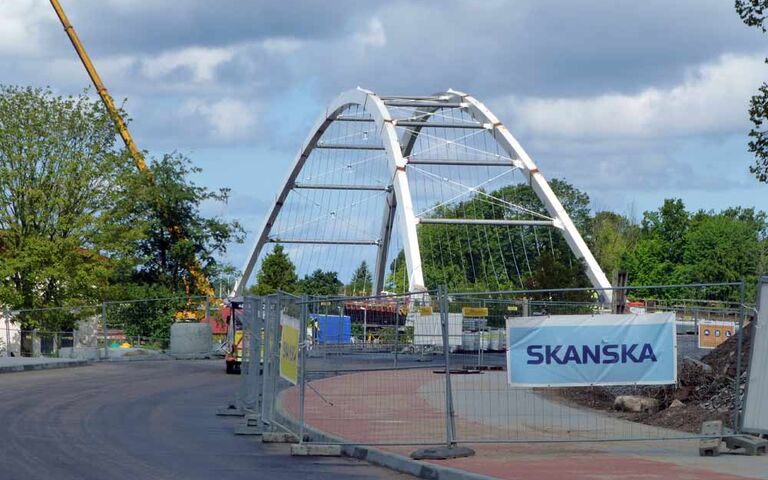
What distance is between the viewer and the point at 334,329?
57.9ft

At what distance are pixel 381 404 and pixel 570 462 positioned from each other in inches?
265

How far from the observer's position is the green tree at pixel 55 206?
47.4 m

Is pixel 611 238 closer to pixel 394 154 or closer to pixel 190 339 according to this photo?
pixel 394 154

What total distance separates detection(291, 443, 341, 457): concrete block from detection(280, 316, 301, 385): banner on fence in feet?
3.26

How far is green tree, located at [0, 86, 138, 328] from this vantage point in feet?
156

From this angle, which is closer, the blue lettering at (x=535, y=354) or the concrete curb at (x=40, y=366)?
the blue lettering at (x=535, y=354)

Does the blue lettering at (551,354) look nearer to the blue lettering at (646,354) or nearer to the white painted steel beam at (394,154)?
the blue lettering at (646,354)

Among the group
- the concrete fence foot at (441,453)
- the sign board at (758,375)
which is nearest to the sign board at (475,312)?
the concrete fence foot at (441,453)

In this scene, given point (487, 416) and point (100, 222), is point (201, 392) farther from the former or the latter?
point (100, 222)

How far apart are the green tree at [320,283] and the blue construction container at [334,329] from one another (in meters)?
79.9

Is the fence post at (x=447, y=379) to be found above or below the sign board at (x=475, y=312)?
below

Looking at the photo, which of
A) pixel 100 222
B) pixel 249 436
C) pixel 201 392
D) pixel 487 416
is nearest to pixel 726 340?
pixel 487 416

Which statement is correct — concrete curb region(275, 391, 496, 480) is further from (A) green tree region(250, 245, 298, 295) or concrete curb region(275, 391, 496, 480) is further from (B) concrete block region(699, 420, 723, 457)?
(A) green tree region(250, 245, 298, 295)

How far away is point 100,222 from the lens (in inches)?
1900
